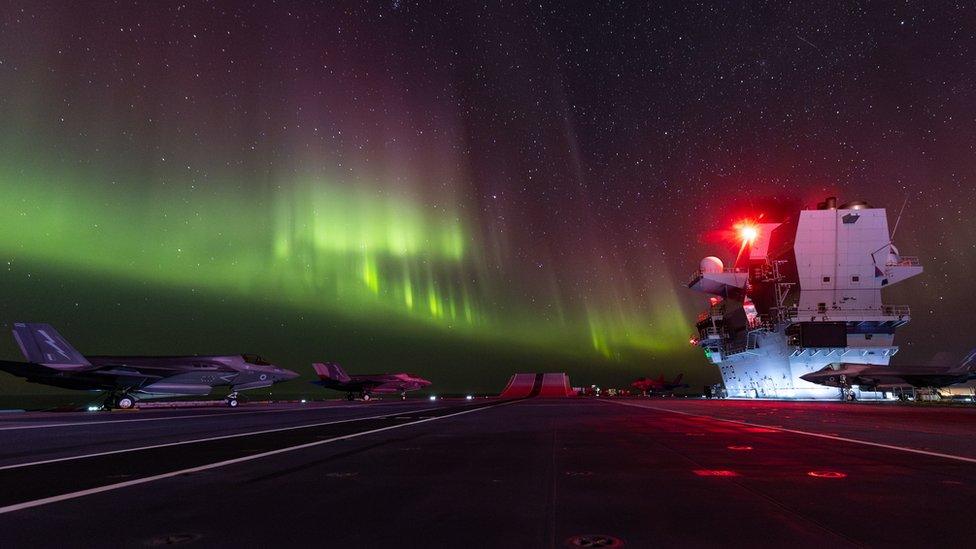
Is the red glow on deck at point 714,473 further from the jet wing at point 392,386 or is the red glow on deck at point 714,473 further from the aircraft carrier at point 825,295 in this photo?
the jet wing at point 392,386

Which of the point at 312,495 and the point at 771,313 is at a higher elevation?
the point at 771,313

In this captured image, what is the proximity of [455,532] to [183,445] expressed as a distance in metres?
11.2

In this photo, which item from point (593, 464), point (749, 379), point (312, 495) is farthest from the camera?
point (749, 379)

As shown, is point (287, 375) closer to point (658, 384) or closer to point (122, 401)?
point (122, 401)

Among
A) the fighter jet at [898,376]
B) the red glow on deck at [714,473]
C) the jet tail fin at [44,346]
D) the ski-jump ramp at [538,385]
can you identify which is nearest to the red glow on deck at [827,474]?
the red glow on deck at [714,473]

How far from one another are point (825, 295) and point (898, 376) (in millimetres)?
17620

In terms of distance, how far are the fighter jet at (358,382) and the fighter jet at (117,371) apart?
29.0 meters

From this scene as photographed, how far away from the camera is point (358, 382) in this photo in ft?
270

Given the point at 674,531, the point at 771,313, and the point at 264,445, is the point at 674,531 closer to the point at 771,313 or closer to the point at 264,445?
the point at 264,445

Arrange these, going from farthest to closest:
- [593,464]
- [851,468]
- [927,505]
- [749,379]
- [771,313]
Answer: [749,379] < [771,313] < [593,464] < [851,468] < [927,505]

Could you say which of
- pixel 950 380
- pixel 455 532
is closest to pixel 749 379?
pixel 950 380

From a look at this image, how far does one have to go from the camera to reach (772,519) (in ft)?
17.6

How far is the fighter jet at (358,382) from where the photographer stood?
79.8m

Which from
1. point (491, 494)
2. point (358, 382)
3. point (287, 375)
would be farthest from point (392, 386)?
point (491, 494)
